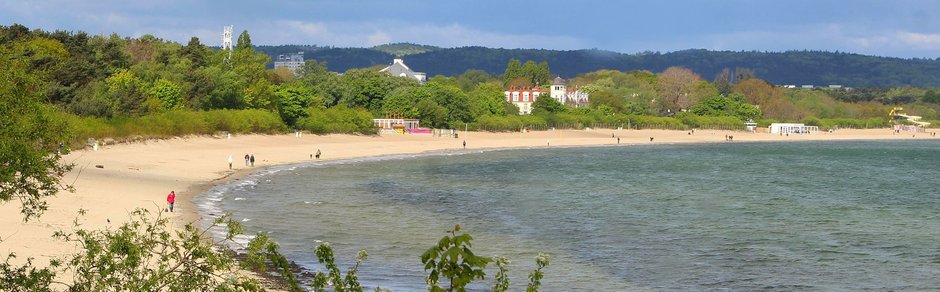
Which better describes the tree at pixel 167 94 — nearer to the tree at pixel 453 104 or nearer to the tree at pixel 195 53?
the tree at pixel 195 53

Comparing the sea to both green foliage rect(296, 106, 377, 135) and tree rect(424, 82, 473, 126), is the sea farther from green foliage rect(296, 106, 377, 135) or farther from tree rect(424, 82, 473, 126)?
tree rect(424, 82, 473, 126)

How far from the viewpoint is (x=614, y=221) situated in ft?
142

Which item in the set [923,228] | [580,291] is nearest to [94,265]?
[580,291]

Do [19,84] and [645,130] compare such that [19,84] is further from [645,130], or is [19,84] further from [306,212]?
[645,130]

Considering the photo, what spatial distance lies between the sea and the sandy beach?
7.73ft

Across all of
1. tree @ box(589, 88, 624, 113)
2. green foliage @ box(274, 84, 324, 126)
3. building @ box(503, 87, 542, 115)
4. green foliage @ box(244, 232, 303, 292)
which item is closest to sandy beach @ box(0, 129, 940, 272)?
green foliage @ box(274, 84, 324, 126)

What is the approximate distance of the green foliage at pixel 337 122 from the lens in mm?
112106

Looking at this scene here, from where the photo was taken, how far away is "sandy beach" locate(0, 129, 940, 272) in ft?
97.8

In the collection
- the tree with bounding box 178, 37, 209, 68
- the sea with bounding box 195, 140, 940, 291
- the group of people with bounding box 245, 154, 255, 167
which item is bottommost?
the sea with bounding box 195, 140, 940, 291

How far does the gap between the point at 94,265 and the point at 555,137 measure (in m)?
136

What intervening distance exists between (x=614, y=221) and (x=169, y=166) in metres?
29.1

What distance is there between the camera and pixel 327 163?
3125 inches

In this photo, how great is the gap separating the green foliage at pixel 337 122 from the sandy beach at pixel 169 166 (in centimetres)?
155

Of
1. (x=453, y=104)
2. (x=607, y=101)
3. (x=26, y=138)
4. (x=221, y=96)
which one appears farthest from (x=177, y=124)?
(x=607, y=101)
